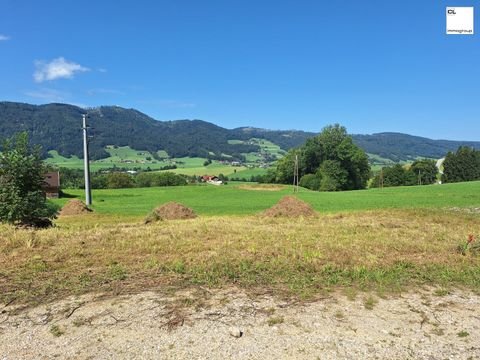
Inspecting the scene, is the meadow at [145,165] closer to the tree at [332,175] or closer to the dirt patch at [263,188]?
the tree at [332,175]

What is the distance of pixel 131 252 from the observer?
10234 millimetres

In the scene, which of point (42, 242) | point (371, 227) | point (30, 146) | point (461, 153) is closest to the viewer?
point (42, 242)

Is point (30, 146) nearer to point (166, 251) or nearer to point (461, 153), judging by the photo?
point (166, 251)

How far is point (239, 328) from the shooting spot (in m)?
5.53

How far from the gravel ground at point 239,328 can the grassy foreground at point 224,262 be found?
725 mm

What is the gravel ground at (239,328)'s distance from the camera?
16.3ft

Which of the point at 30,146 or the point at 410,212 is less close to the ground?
the point at 30,146

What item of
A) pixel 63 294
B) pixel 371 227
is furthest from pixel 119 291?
pixel 371 227

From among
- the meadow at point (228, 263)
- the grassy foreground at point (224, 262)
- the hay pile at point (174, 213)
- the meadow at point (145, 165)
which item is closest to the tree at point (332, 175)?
the meadow at point (145, 165)

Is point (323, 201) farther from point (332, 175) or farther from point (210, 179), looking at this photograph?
point (210, 179)

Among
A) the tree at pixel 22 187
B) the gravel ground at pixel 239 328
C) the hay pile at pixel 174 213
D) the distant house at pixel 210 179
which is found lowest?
the distant house at pixel 210 179

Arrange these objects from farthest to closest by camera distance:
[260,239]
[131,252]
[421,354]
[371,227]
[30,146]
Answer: [30,146], [371,227], [260,239], [131,252], [421,354]

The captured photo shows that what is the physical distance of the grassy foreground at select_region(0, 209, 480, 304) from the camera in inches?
294

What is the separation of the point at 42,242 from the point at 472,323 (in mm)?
9980
